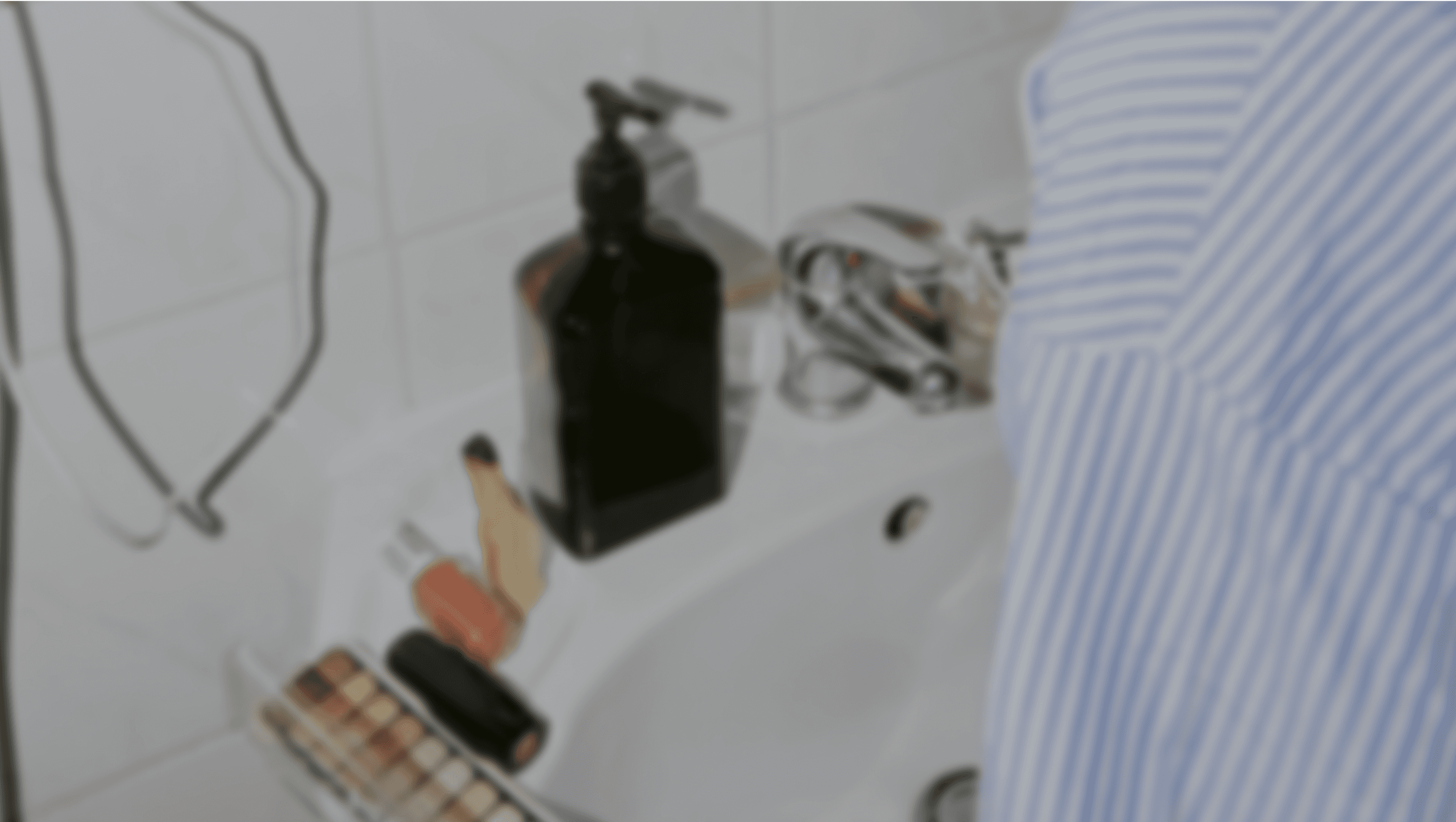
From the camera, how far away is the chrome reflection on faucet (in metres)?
0.75

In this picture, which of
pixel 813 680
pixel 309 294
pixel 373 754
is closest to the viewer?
pixel 373 754

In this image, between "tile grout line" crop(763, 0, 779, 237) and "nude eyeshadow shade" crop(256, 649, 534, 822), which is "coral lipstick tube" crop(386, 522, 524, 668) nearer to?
"nude eyeshadow shade" crop(256, 649, 534, 822)

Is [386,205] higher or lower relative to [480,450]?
higher

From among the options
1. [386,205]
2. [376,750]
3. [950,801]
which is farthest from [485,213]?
[950,801]

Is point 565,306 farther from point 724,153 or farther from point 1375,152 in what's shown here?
point 1375,152

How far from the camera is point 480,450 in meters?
0.65

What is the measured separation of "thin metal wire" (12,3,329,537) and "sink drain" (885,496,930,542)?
0.30 meters

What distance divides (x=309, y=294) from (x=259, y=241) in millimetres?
36

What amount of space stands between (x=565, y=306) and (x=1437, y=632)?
363 millimetres

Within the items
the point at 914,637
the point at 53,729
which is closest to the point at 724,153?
the point at 914,637

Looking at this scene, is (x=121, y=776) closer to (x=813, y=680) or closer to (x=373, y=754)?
(x=373, y=754)

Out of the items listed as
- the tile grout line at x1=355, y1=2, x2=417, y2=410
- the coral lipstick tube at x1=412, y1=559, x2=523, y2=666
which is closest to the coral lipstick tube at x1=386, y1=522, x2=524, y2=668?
the coral lipstick tube at x1=412, y1=559, x2=523, y2=666

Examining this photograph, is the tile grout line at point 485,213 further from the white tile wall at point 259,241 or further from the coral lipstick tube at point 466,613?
the coral lipstick tube at point 466,613

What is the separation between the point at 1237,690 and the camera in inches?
16.5
